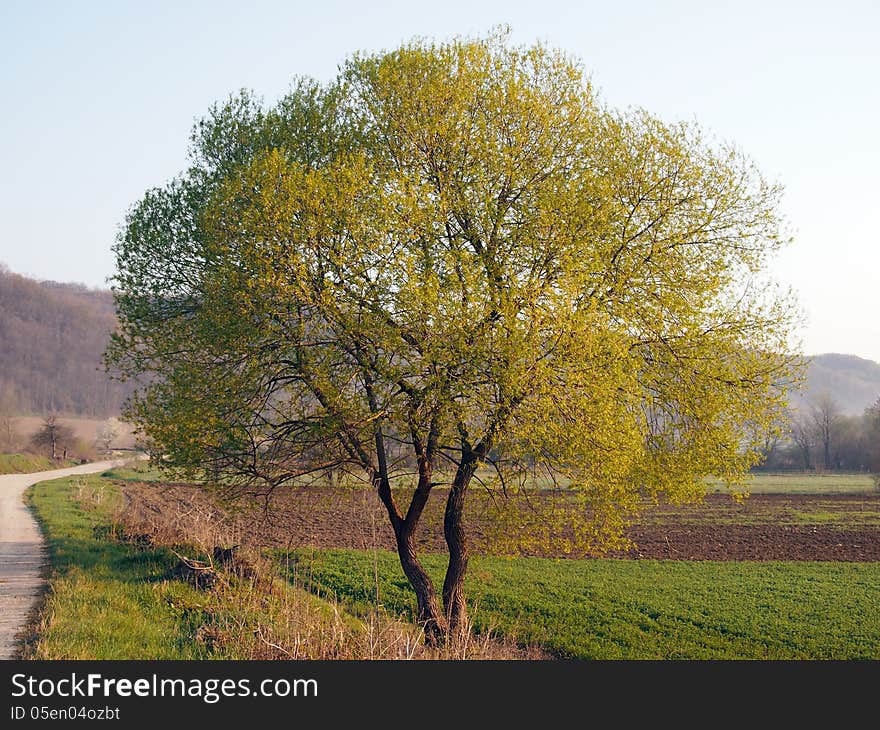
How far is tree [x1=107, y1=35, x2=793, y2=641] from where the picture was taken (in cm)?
1327

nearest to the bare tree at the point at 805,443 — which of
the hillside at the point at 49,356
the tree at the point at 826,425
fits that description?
the tree at the point at 826,425

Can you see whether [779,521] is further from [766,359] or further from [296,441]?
[296,441]

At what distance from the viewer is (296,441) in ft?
51.4

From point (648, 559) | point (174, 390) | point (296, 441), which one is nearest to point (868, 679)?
point (296, 441)

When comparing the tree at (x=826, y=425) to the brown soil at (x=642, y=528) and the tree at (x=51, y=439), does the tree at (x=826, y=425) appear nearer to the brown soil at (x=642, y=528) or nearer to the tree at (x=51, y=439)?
the brown soil at (x=642, y=528)

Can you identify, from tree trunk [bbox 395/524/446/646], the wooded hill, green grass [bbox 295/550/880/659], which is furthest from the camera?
the wooded hill

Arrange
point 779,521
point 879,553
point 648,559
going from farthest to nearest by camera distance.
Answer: point 779,521 < point 879,553 < point 648,559

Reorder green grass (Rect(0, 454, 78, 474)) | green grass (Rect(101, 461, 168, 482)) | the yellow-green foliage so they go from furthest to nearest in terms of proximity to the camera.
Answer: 1. green grass (Rect(0, 454, 78, 474))
2. green grass (Rect(101, 461, 168, 482))
3. the yellow-green foliage

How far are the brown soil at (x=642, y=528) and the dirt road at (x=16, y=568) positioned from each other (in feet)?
8.99

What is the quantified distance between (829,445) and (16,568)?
95.1 meters

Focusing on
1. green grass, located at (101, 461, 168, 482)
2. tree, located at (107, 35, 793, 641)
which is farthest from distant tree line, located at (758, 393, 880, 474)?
tree, located at (107, 35, 793, 641)

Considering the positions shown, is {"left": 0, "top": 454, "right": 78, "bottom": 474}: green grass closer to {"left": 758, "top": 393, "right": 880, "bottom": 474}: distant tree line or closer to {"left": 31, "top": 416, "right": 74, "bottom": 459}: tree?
{"left": 31, "top": 416, "right": 74, "bottom": 459}: tree

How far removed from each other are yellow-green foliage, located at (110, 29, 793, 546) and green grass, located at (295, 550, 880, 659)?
3.33m

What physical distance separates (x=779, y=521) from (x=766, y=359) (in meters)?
26.9
